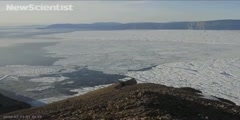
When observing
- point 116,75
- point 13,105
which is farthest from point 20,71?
point 13,105

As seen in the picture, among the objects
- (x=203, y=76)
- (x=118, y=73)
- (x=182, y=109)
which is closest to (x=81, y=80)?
(x=118, y=73)

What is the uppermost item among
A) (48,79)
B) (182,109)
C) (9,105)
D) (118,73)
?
(182,109)

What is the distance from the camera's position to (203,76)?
33375mm

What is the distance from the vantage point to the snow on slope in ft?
91.4

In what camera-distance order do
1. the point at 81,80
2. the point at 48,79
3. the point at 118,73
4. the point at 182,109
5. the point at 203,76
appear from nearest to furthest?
A: the point at 182,109
the point at 48,79
the point at 81,80
the point at 203,76
the point at 118,73

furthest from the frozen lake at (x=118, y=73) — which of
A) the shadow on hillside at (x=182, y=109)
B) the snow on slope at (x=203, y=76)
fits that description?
the shadow on hillside at (x=182, y=109)

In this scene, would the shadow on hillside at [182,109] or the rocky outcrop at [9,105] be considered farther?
the rocky outcrop at [9,105]

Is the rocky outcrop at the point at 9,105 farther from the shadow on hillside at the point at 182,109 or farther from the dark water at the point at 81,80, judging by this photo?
the shadow on hillside at the point at 182,109

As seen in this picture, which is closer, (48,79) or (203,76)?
(48,79)

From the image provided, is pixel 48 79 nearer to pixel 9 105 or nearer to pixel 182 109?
pixel 9 105

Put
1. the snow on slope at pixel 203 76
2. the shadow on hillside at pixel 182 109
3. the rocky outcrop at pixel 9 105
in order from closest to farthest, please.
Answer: the shadow on hillside at pixel 182 109
the rocky outcrop at pixel 9 105
the snow on slope at pixel 203 76

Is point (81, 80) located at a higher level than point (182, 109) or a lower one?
lower

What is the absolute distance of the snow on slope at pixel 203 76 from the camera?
27.9 metres

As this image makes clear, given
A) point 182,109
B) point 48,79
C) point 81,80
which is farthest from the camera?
point 81,80
